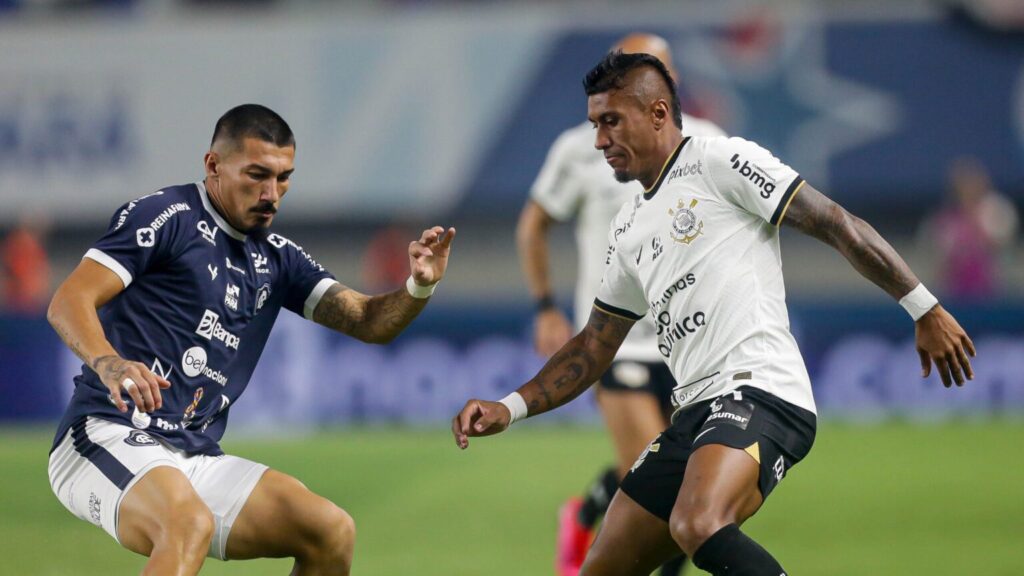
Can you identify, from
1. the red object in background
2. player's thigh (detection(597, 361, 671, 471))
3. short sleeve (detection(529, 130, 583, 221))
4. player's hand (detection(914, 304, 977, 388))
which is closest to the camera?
player's hand (detection(914, 304, 977, 388))

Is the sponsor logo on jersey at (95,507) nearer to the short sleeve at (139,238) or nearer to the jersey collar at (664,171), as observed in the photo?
the short sleeve at (139,238)

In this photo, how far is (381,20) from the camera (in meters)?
26.5

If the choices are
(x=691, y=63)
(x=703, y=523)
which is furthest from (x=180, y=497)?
(x=691, y=63)

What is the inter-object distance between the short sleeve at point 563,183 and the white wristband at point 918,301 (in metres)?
3.32

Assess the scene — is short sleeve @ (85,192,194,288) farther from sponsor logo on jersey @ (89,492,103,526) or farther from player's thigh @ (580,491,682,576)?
player's thigh @ (580,491,682,576)

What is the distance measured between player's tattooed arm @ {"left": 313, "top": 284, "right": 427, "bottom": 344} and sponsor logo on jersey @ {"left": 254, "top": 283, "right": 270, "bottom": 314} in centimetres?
30

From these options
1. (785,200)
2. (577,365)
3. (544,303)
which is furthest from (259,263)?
(544,303)

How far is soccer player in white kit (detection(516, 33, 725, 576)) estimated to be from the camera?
7.73 m

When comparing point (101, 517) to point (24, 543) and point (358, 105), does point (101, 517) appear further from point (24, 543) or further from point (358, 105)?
point (358, 105)

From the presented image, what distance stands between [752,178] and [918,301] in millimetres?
763

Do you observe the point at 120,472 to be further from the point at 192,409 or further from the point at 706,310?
the point at 706,310

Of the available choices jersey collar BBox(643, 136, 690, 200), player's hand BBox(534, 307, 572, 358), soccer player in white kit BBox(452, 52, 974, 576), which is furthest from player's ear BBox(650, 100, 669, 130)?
player's hand BBox(534, 307, 572, 358)

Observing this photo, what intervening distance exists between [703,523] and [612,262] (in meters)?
1.33

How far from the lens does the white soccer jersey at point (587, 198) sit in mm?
8031
